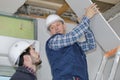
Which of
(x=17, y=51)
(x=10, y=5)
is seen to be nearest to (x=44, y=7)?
(x=10, y=5)

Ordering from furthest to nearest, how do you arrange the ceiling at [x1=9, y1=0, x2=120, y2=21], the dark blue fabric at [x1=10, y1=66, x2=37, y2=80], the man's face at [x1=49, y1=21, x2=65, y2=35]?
the ceiling at [x1=9, y1=0, x2=120, y2=21], the man's face at [x1=49, y1=21, x2=65, y2=35], the dark blue fabric at [x1=10, y1=66, x2=37, y2=80]

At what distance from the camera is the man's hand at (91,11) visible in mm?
2667

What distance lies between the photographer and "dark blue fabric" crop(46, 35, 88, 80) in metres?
2.53

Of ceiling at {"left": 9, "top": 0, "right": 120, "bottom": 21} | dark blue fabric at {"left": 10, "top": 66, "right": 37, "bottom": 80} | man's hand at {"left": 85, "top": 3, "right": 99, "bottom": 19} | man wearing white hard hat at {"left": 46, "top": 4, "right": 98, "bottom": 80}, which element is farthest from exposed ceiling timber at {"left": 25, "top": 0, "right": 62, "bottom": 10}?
dark blue fabric at {"left": 10, "top": 66, "right": 37, "bottom": 80}

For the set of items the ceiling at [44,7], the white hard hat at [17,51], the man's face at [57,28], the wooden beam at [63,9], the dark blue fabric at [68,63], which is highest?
the ceiling at [44,7]

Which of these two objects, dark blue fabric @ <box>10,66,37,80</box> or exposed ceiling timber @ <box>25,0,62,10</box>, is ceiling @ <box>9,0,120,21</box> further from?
dark blue fabric @ <box>10,66,37,80</box>

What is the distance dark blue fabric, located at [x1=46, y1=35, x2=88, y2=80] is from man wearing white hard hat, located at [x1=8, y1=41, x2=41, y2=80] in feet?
0.66

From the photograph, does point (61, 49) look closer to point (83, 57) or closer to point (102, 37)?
point (83, 57)

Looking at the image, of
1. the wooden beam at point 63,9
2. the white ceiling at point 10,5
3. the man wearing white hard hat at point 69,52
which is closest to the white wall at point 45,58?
the wooden beam at point 63,9

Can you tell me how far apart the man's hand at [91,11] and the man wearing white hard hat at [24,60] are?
623 mm

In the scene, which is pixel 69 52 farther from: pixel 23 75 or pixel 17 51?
pixel 23 75

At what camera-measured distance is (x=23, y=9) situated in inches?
140

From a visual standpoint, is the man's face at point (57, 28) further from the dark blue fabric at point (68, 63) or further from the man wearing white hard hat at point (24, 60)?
the man wearing white hard hat at point (24, 60)

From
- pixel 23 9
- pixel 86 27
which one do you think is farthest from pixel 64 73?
pixel 23 9
